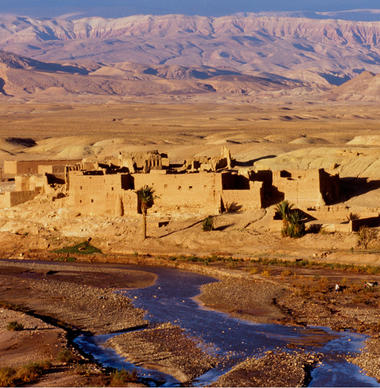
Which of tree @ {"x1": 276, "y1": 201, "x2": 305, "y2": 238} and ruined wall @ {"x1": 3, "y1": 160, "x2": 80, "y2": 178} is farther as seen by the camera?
ruined wall @ {"x1": 3, "y1": 160, "x2": 80, "y2": 178}

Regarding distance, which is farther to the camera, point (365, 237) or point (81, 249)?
point (81, 249)

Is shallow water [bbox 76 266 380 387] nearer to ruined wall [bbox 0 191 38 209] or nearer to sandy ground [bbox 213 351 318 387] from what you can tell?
sandy ground [bbox 213 351 318 387]

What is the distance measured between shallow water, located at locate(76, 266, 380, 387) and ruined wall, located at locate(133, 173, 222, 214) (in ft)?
31.3

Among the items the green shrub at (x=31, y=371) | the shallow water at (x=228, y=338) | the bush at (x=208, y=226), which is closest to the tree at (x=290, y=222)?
the bush at (x=208, y=226)

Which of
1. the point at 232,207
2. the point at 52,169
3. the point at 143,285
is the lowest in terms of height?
the point at 143,285

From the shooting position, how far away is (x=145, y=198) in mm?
40594

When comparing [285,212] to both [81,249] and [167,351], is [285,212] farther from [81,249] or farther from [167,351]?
[167,351]

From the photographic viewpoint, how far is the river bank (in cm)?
2666

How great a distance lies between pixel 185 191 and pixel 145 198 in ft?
6.49

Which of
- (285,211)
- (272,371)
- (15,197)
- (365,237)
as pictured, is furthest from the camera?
(15,197)

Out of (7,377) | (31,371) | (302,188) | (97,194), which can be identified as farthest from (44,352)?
(302,188)

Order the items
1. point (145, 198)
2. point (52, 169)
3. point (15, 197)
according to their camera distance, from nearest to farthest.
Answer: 1. point (145, 198)
2. point (15, 197)
3. point (52, 169)

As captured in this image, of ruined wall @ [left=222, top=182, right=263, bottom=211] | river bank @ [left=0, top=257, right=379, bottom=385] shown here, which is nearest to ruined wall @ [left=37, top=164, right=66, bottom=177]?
ruined wall @ [left=222, top=182, right=263, bottom=211]

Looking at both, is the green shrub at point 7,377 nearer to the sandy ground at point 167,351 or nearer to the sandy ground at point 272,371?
the sandy ground at point 167,351
